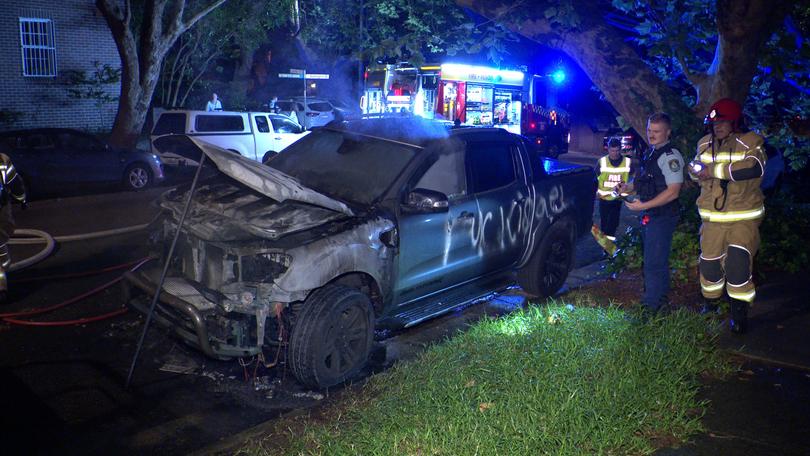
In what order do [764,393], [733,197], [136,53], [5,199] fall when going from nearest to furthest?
[764,393] → [733,197] → [5,199] → [136,53]

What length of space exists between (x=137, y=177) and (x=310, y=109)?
16468mm

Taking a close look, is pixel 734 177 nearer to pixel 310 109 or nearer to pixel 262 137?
pixel 262 137

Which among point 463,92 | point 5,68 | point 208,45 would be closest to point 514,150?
point 463,92

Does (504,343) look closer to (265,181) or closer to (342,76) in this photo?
(265,181)

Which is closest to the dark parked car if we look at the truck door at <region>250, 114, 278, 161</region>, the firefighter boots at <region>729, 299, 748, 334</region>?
the truck door at <region>250, 114, 278, 161</region>

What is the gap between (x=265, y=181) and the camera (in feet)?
15.8

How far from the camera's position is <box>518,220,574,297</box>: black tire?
23.4 feet

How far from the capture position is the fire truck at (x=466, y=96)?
2200cm

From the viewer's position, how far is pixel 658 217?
582 centimetres

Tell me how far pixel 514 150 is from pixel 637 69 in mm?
2058

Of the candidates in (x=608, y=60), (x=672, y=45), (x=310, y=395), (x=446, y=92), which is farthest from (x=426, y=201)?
(x=446, y=92)

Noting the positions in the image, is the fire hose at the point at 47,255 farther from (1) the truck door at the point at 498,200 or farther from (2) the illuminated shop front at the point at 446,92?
(2) the illuminated shop front at the point at 446,92

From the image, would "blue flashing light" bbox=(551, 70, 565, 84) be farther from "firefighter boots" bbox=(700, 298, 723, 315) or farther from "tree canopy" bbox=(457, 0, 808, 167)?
"firefighter boots" bbox=(700, 298, 723, 315)

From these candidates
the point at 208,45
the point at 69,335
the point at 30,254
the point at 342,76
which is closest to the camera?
the point at 69,335
